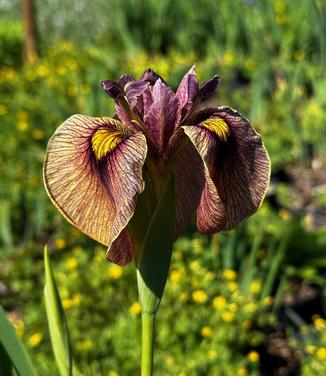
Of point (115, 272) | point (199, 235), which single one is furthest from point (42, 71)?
point (115, 272)

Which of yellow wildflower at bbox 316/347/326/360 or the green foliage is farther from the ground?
the green foliage

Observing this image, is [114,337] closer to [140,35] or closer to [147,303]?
[147,303]

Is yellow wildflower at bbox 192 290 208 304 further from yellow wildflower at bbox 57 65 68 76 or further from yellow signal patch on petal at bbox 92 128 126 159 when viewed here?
yellow wildflower at bbox 57 65 68 76

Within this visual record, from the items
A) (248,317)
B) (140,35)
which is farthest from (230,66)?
(248,317)

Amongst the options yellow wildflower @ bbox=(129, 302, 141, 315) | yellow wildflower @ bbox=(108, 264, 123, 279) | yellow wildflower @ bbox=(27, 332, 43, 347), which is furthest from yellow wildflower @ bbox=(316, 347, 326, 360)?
yellow wildflower @ bbox=(27, 332, 43, 347)

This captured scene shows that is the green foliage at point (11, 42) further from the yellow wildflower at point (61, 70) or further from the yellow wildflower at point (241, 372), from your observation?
the yellow wildflower at point (241, 372)

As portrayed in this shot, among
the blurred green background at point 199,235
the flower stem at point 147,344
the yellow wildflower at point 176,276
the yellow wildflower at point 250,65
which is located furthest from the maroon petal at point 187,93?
the yellow wildflower at point 250,65
